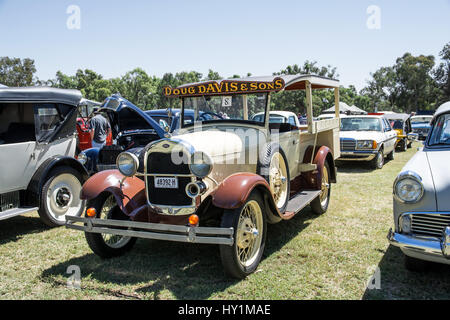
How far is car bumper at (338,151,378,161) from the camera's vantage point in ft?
35.9

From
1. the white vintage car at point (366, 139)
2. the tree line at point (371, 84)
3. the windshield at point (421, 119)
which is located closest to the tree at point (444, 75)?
the tree line at point (371, 84)

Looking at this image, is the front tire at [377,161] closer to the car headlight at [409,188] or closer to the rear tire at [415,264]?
the rear tire at [415,264]

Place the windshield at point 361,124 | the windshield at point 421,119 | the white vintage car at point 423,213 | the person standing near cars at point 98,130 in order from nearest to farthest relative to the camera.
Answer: the white vintage car at point 423,213, the person standing near cars at point 98,130, the windshield at point 361,124, the windshield at point 421,119

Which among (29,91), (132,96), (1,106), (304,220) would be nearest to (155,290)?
(304,220)

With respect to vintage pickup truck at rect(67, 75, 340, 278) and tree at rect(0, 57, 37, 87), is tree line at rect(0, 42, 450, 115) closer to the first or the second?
tree at rect(0, 57, 37, 87)

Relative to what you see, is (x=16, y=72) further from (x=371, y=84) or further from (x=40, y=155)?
(x=371, y=84)

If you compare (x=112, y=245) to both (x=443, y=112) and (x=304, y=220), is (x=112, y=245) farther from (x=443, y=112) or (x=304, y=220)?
(x=443, y=112)

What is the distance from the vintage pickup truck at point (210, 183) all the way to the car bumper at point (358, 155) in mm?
6175

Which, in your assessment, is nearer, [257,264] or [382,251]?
[257,264]

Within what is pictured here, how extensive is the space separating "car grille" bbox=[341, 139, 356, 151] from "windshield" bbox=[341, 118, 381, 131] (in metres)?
1.16

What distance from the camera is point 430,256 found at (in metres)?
3.13

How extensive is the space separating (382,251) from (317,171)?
1.70m

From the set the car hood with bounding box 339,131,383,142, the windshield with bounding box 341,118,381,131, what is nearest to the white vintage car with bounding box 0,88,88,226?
the car hood with bounding box 339,131,383,142

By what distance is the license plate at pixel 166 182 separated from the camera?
12.7 ft
